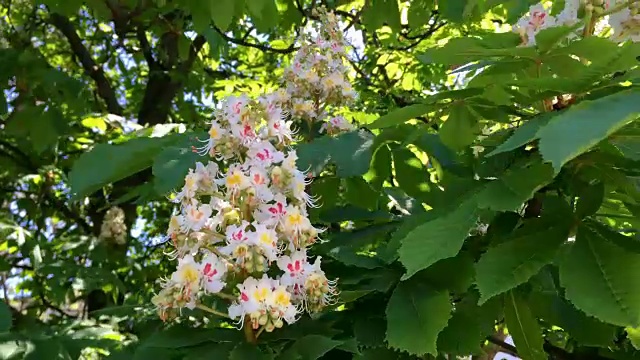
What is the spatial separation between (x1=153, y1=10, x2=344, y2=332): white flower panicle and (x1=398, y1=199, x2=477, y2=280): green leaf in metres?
0.21

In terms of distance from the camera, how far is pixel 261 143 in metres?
1.16

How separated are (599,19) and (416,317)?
0.70 metres

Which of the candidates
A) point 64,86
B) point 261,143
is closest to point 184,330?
point 261,143

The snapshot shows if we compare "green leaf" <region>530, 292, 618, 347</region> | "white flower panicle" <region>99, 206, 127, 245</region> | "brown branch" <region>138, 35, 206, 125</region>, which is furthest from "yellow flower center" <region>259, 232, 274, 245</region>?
"brown branch" <region>138, 35, 206, 125</region>

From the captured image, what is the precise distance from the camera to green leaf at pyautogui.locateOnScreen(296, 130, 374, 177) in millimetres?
1302

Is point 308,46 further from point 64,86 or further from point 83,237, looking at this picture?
point 83,237

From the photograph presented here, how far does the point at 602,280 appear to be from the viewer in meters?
0.93

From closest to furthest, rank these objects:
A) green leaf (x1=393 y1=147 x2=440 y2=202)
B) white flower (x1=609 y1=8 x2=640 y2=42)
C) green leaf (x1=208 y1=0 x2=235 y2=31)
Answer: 1. white flower (x1=609 y1=8 x2=640 y2=42)
2. green leaf (x1=393 y1=147 x2=440 y2=202)
3. green leaf (x1=208 y1=0 x2=235 y2=31)

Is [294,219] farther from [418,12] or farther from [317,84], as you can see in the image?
[418,12]

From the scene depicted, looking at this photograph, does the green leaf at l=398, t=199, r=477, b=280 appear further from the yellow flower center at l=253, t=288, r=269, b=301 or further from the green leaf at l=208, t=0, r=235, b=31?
the green leaf at l=208, t=0, r=235, b=31

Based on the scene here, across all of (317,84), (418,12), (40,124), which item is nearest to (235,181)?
(317,84)

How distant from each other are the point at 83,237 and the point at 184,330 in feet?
10.1

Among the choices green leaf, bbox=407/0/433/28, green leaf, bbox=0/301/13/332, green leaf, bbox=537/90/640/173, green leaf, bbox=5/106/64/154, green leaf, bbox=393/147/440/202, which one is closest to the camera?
green leaf, bbox=537/90/640/173

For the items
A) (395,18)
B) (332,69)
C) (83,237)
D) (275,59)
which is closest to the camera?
(332,69)
